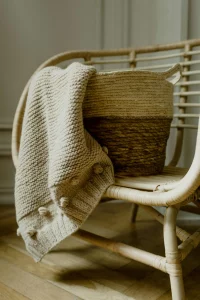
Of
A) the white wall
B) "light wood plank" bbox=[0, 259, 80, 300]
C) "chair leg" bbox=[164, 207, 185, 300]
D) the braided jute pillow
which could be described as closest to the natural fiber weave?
the braided jute pillow

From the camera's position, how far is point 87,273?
30.3 inches

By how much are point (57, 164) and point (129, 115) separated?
0.17m

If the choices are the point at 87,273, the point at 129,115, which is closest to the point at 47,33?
the point at 129,115

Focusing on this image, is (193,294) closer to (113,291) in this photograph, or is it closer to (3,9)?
(113,291)

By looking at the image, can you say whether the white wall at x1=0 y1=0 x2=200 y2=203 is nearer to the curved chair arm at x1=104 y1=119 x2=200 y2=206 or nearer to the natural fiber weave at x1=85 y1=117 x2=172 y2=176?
the natural fiber weave at x1=85 y1=117 x2=172 y2=176

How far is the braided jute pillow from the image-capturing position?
656 millimetres

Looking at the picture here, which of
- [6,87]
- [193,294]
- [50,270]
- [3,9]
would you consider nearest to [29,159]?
[50,270]

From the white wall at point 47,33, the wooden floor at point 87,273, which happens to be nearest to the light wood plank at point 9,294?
the wooden floor at point 87,273

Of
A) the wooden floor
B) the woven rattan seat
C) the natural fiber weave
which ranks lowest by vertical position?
the wooden floor

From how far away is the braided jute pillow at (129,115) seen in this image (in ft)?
2.15

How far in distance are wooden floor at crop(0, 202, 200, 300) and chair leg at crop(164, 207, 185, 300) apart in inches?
4.8

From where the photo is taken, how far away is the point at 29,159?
27.6 inches

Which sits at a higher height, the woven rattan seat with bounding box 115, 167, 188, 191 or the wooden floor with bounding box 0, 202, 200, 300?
the woven rattan seat with bounding box 115, 167, 188, 191

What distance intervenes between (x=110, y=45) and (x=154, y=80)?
625 mm
